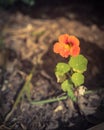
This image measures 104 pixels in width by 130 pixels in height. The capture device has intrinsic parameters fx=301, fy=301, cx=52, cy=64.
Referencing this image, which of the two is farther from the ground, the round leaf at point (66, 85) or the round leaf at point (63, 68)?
the round leaf at point (63, 68)

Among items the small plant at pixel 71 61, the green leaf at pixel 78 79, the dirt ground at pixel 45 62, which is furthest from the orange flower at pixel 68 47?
the dirt ground at pixel 45 62

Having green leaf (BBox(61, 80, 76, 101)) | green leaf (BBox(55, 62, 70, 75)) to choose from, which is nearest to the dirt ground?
green leaf (BBox(61, 80, 76, 101))

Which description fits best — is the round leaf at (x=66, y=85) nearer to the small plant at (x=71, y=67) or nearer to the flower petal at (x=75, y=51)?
the small plant at (x=71, y=67)

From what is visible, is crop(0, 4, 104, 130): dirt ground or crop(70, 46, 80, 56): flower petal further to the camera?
crop(0, 4, 104, 130): dirt ground

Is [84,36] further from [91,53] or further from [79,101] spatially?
[79,101]

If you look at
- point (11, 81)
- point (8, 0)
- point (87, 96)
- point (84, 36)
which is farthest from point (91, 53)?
point (8, 0)

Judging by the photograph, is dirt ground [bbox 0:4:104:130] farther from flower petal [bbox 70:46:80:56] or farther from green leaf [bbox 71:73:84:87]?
flower petal [bbox 70:46:80:56]
